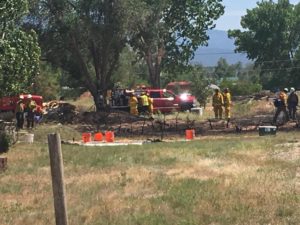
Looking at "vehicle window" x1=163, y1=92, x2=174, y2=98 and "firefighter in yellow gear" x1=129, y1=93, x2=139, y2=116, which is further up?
"vehicle window" x1=163, y1=92, x2=174, y2=98

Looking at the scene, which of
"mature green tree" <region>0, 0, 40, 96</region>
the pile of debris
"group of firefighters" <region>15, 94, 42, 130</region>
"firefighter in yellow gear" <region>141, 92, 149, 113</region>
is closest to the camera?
"mature green tree" <region>0, 0, 40, 96</region>

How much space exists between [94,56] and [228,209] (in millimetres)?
28019

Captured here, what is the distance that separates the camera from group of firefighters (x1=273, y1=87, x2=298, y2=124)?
28.7 meters

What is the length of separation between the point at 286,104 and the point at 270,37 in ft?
190

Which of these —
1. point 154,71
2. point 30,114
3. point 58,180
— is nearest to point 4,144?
point 30,114

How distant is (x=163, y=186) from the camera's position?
40.1ft

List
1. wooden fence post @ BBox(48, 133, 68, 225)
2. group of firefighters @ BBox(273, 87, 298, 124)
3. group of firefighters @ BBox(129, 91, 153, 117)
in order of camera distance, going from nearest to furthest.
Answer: wooden fence post @ BBox(48, 133, 68, 225), group of firefighters @ BBox(273, 87, 298, 124), group of firefighters @ BBox(129, 91, 153, 117)

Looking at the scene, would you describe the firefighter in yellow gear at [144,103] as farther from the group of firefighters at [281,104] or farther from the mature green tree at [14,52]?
the mature green tree at [14,52]

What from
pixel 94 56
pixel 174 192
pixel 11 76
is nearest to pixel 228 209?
pixel 174 192

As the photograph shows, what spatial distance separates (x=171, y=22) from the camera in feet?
194

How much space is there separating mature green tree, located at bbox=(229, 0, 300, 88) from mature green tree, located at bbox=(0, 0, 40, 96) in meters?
65.0

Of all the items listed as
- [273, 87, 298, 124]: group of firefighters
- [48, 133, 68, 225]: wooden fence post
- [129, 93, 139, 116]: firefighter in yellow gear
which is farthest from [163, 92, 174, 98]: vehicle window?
[48, 133, 68, 225]: wooden fence post

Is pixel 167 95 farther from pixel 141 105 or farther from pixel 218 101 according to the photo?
pixel 218 101

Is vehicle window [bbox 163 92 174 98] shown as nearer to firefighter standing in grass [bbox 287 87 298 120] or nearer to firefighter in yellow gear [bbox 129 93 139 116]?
firefighter in yellow gear [bbox 129 93 139 116]
